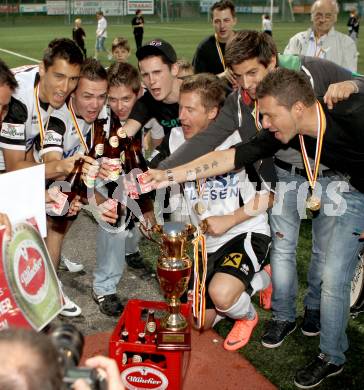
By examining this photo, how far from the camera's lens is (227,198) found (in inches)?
178

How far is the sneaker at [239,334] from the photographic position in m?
4.41

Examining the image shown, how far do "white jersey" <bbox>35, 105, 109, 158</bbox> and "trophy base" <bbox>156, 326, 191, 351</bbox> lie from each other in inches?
69.1

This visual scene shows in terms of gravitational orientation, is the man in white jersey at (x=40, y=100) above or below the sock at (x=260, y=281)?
above

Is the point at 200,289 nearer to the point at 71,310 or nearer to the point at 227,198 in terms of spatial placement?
the point at 227,198

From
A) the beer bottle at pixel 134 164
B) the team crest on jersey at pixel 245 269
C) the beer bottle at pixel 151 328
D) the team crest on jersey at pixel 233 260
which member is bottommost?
the beer bottle at pixel 151 328

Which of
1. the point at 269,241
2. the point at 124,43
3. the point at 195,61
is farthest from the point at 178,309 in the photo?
the point at 124,43

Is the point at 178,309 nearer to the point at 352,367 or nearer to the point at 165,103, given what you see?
the point at 352,367

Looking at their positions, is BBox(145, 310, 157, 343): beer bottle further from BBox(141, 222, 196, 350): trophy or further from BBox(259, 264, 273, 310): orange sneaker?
BBox(259, 264, 273, 310): orange sneaker

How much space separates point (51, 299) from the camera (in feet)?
9.01

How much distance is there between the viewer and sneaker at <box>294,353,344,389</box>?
3975 millimetres

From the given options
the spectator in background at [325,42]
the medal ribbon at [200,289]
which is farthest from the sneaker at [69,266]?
the spectator in background at [325,42]

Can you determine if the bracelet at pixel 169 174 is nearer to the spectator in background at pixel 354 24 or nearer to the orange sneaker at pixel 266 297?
the orange sneaker at pixel 266 297

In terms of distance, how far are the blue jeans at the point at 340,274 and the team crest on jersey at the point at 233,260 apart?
0.66 m

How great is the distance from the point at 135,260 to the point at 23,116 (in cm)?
198
